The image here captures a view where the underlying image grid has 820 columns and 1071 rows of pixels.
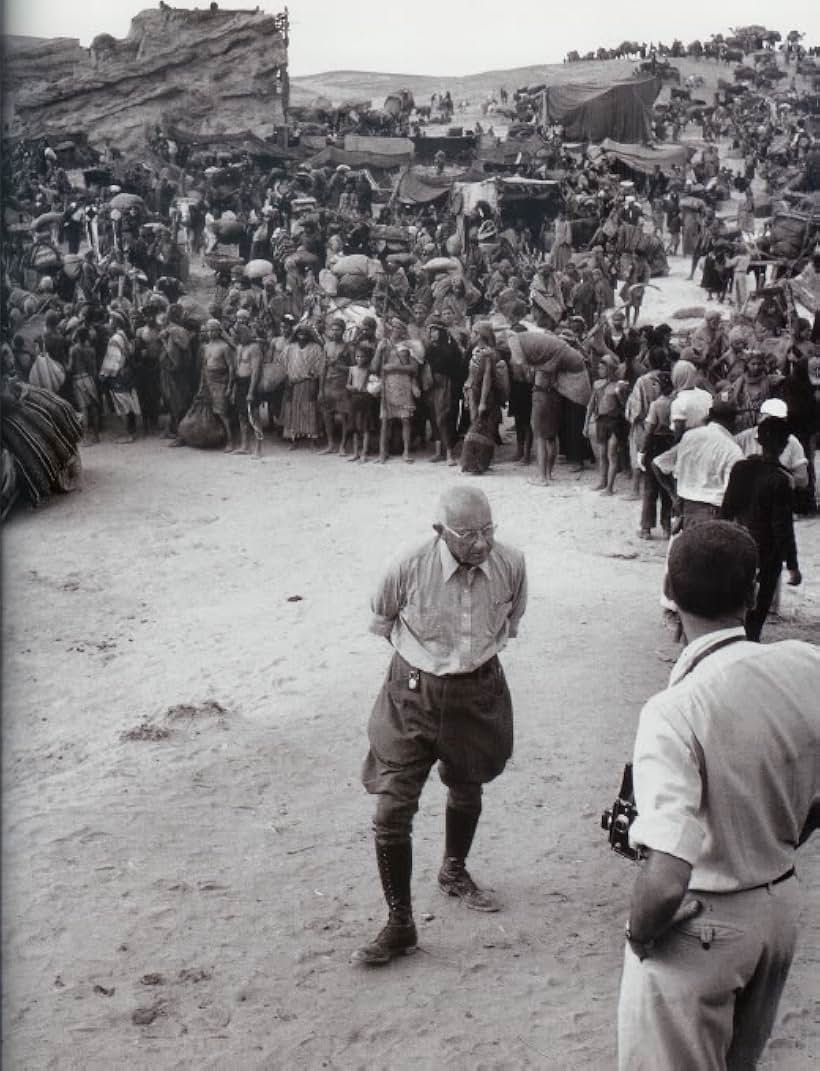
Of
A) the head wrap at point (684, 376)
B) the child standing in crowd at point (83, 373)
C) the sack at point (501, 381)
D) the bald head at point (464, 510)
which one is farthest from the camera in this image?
the child standing in crowd at point (83, 373)

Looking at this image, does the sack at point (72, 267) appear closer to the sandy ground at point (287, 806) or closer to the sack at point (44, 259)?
the sack at point (44, 259)

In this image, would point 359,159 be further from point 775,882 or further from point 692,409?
point 775,882

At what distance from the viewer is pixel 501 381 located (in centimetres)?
986

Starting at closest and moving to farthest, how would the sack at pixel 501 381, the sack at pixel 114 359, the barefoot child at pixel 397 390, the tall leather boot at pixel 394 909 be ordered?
the tall leather boot at pixel 394 909
the sack at pixel 501 381
the barefoot child at pixel 397 390
the sack at pixel 114 359

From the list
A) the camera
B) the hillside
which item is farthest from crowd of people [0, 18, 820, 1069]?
the hillside

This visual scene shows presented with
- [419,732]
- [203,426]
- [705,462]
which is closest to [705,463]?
[705,462]

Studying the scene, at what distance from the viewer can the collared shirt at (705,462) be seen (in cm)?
611

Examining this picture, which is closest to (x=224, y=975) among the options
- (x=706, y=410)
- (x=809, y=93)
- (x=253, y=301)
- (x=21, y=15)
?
(x=21, y=15)

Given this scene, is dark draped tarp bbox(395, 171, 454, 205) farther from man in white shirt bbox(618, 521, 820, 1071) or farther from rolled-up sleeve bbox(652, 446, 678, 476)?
man in white shirt bbox(618, 521, 820, 1071)

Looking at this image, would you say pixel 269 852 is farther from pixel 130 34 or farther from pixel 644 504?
pixel 130 34

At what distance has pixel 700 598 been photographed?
2.19 meters

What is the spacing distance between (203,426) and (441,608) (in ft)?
26.6

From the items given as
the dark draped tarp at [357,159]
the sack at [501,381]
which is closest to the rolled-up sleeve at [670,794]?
the sack at [501,381]

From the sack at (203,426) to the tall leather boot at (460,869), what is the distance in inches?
308
